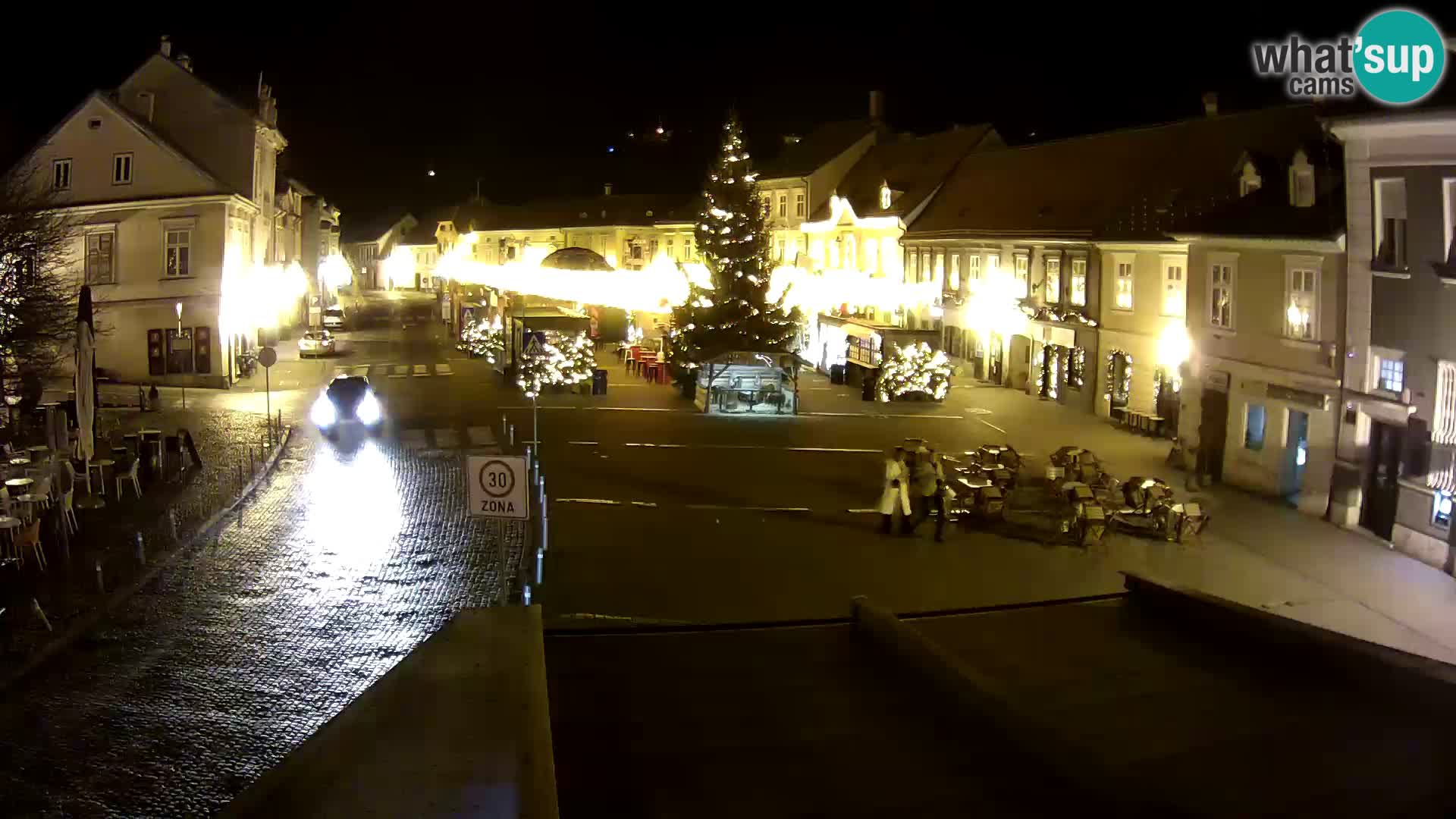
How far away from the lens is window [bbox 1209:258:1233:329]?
87.2 ft

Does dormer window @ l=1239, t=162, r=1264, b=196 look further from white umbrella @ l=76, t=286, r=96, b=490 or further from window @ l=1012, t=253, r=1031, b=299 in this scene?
white umbrella @ l=76, t=286, r=96, b=490

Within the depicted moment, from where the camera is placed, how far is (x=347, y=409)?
32.2 meters

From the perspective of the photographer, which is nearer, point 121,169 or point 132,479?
point 132,479

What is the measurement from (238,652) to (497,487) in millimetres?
3231

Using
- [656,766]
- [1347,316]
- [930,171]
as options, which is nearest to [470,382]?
[930,171]

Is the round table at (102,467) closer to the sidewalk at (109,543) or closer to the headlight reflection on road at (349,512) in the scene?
the sidewalk at (109,543)

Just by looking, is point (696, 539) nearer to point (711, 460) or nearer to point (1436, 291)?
point (711, 460)

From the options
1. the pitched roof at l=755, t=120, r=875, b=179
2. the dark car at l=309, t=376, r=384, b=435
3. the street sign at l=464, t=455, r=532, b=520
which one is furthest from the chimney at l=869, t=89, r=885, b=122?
the street sign at l=464, t=455, r=532, b=520

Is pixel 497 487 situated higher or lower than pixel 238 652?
higher

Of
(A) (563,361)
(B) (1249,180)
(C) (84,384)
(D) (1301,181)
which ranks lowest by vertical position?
(C) (84,384)

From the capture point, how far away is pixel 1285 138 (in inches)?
1252

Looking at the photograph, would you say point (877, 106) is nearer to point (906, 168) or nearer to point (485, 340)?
point (906, 168)

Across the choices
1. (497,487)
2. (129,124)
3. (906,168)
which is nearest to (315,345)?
(129,124)

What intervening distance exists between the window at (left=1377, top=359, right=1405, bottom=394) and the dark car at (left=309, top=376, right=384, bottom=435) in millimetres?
22346
